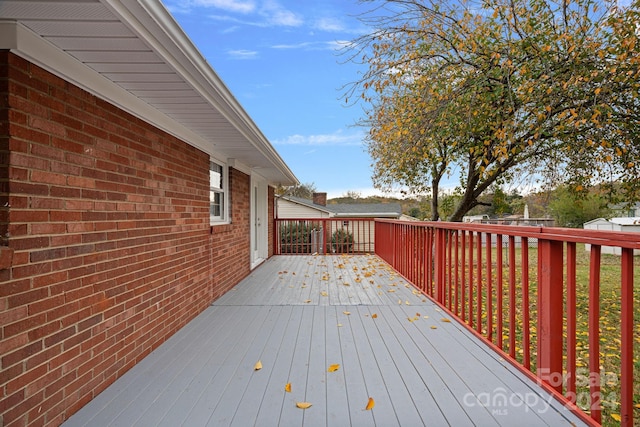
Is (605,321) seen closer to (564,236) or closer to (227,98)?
(564,236)

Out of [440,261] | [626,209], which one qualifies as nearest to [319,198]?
[626,209]

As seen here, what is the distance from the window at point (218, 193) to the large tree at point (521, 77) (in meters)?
2.53

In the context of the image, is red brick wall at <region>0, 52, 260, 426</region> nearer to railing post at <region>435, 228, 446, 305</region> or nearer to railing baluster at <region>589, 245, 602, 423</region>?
railing baluster at <region>589, 245, 602, 423</region>

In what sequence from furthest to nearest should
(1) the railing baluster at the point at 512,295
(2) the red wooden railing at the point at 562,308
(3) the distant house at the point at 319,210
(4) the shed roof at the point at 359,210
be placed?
(4) the shed roof at the point at 359,210 → (3) the distant house at the point at 319,210 → (1) the railing baluster at the point at 512,295 → (2) the red wooden railing at the point at 562,308

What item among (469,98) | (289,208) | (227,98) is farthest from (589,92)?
(289,208)

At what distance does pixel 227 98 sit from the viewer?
274 cm

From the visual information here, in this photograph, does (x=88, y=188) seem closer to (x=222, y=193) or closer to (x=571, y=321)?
(x=571, y=321)

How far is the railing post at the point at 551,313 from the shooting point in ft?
6.79

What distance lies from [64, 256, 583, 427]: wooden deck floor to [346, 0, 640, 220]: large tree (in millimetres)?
3336

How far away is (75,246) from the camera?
202 cm

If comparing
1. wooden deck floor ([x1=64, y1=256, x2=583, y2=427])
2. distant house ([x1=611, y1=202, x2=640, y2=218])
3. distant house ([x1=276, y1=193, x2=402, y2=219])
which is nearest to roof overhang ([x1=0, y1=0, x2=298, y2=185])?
wooden deck floor ([x1=64, y1=256, x2=583, y2=427])

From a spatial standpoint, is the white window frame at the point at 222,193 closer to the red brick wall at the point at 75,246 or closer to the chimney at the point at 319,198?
the red brick wall at the point at 75,246

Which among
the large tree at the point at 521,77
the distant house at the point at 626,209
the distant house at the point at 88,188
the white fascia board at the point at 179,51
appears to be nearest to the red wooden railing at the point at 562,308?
the white fascia board at the point at 179,51

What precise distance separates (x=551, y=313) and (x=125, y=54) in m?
2.92
